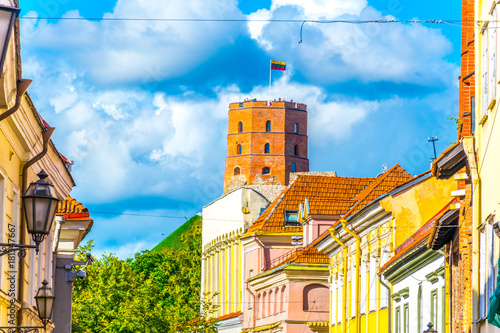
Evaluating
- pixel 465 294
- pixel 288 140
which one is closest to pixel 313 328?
pixel 465 294

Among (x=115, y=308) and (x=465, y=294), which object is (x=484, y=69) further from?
(x=115, y=308)

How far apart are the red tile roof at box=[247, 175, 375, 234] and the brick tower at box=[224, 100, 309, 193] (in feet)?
241

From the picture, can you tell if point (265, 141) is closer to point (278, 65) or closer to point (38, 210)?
point (278, 65)

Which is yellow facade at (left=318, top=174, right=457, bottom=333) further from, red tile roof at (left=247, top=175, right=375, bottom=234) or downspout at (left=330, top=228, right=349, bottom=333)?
red tile roof at (left=247, top=175, right=375, bottom=234)

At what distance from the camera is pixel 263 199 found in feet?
233

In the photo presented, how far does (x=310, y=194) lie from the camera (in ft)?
193

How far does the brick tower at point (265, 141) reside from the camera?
453 ft

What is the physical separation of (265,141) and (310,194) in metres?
81.1

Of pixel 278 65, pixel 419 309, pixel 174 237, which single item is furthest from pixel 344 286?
pixel 174 237

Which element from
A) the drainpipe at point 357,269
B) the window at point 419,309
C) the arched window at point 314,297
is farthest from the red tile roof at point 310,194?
the window at point 419,309

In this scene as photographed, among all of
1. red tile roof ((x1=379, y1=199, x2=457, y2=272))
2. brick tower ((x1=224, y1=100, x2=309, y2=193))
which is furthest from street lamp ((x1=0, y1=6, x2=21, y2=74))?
brick tower ((x1=224, y1=100, x2=309, y2=193))

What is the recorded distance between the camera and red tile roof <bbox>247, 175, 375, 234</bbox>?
184 ft

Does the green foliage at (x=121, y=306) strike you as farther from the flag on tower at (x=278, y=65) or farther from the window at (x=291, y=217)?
the flag on tower at (x=278, y=65)

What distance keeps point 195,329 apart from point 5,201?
1558 inches
